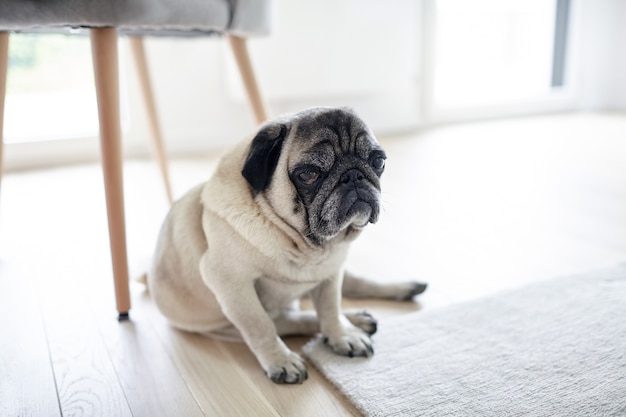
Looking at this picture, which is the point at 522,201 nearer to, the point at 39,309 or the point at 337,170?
the point at 337,170

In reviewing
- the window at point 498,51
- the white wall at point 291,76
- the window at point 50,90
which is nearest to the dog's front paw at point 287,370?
the white wall at point 291,76

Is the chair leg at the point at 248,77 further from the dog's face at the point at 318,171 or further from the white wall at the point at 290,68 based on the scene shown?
the white wall at the point at 290,68

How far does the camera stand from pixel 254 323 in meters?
0.95

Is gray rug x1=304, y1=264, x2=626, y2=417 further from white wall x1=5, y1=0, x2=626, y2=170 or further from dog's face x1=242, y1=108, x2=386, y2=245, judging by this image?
white wall x1=5, y1=0, x2=626, y2=170

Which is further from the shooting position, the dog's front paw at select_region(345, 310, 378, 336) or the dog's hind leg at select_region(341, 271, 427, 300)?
the dog's hind leg at select_region(341, 271, 427, 300)

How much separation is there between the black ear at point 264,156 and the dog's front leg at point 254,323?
15 centimetres

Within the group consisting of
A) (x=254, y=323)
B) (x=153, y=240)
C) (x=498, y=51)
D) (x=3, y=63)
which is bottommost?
(x=153, y=240)

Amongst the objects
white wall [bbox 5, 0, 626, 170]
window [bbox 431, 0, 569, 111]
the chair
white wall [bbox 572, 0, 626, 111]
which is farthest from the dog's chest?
white wall [bbox 572, 0, 626, 111]

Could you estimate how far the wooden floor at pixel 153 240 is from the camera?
2.98ft

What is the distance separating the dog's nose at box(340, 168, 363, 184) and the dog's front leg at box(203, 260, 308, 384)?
0.69ft

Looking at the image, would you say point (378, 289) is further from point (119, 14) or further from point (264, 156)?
point (119, 14)

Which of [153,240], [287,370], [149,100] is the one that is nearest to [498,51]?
[149,100]

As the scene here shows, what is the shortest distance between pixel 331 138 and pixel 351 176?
0.06m

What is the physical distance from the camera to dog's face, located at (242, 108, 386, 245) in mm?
888
